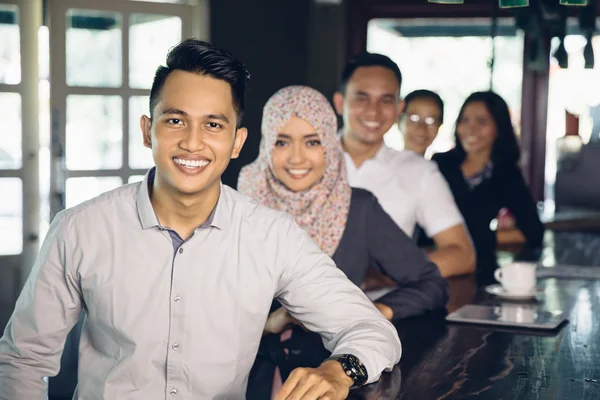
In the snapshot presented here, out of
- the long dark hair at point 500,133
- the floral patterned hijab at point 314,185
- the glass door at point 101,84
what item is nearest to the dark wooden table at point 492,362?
the floral patterned hijab at point 314,185

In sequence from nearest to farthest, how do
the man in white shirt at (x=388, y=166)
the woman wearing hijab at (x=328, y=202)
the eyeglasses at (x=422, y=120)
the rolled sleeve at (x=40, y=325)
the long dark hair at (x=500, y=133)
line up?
the rolled sleeve at (x=40, y=325) < the woman wearing hijab at (x=328, y=202) < the man in white shirt at (x=388, y=166) < the long dark hair at (x=500, y=133) < the eyeglasses at (x=422, y=120)

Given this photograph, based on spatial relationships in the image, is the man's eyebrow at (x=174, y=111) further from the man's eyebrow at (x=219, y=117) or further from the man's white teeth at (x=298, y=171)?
the man's white teeth at (x=298, y=171)

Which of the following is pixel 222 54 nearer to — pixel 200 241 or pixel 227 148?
pixel 227 148

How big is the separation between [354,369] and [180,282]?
0.41m

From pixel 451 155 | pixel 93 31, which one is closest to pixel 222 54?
pixel 451 155

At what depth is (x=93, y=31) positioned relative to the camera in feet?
17.8

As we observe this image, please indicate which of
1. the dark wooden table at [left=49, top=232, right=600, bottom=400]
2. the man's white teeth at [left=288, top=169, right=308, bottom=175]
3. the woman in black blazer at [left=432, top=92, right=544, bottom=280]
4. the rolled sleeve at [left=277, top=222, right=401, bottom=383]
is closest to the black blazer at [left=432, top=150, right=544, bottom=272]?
the woman in black blazer at [left=432, top=92, right=544, bottom=280]

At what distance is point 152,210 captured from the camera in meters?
1.79

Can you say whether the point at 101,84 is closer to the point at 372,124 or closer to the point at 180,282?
the point at 372,124

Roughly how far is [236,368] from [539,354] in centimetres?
68

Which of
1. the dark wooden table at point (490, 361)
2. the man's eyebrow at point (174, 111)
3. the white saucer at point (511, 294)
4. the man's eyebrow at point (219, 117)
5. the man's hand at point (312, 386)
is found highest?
the man's eyebrow at point (174, 111)

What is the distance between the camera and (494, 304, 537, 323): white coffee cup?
2.22m

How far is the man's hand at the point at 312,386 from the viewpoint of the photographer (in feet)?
4.99

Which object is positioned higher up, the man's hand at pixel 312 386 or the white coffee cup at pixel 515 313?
the man's hand at pixel 312 386
